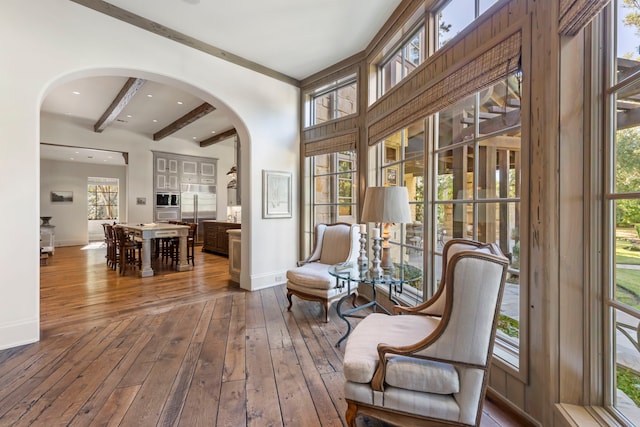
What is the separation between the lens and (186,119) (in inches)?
264

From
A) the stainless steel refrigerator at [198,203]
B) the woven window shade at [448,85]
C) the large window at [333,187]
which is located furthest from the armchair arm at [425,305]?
the stainless steel refrigerator at [198,203]

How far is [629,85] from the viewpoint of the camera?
1180mm

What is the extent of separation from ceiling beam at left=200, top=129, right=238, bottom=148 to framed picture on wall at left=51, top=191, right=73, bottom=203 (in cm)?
470

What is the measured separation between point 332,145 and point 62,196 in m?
10.1

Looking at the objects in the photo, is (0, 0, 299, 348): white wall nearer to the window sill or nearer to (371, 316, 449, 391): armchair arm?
(371, 316, 449, 391): armchair arm

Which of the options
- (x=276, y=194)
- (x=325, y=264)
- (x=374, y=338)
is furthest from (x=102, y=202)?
(x=374, y=338)

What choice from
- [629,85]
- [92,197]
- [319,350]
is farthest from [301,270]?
[92,197]

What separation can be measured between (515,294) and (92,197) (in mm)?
12624

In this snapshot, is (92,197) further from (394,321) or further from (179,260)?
(394,321)

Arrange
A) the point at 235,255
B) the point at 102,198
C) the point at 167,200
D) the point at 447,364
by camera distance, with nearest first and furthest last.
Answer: the point at 447,364
the point at 235,255
the point at 167,200
the point at 102,198

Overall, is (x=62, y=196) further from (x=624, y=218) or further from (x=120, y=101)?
(x=624, y=218)

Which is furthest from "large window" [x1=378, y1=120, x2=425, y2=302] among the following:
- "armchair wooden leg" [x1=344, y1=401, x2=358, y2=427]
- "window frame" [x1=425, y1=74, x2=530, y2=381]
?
"armchair wooden leg" [x1=344, y1=401, x2=358, y2=427]

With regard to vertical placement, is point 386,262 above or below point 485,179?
below

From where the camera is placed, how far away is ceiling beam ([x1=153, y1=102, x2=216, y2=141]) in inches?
231
